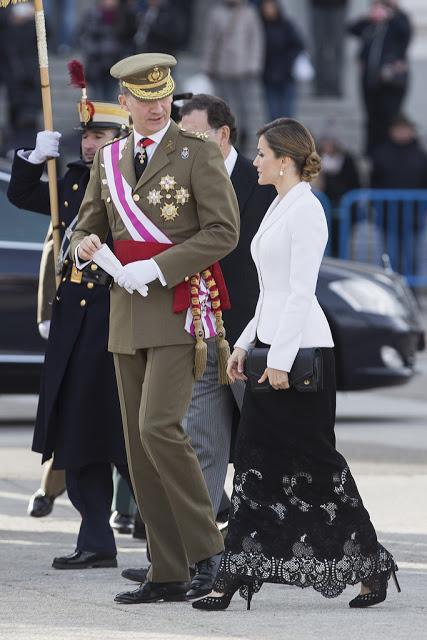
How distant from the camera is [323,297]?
1156 cm

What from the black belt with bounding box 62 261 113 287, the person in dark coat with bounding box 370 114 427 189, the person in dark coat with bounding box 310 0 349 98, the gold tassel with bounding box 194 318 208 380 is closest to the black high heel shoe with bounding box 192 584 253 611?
the gold tassel with bounding box 194 318 208 380

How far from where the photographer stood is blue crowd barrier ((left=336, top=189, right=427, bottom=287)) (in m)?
17.6

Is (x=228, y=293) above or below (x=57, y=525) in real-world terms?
above

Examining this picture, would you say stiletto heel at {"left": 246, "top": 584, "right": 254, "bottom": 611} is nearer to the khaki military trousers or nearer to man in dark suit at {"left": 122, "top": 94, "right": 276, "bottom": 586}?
the khaki military trousers

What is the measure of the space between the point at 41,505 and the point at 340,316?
383cm

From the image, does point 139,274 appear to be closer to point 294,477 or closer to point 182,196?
point 182,196

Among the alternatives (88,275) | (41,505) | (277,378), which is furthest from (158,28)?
(277,378)

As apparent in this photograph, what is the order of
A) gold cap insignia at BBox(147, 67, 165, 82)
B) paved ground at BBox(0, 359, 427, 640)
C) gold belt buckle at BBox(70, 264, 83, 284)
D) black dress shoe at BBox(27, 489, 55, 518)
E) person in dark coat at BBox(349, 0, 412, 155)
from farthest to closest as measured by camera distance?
person in dark coat at BBox(349, 0, 412, 155)
black dress shoe at BBox(27, 489, 55, 518)
gold belt buckle at BBox(70, 264, 83, 284)
gold cap insignia at BBox(147, 67, 165, 82)
paved ground at BBox(0, 359, 427, 640)

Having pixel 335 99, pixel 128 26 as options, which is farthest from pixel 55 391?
pixel 335 99

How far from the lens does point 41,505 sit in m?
8.16

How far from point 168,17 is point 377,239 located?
10.2 feet

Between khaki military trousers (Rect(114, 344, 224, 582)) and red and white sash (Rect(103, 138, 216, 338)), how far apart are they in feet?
0.49

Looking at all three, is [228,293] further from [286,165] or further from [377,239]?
[377,239]

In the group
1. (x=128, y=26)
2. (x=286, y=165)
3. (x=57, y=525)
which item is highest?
(x=128, y=26)
